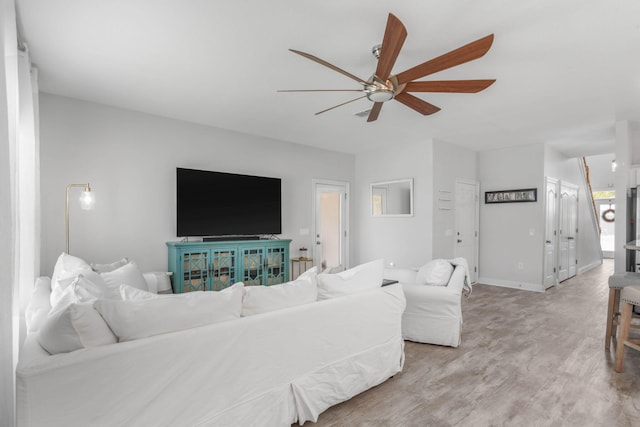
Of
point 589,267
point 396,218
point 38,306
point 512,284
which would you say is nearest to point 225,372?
point 38,306

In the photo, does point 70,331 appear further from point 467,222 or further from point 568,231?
point 568,231

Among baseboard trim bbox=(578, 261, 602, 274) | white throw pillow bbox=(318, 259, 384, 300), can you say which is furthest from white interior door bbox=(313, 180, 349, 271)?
baseboard trim bbox=(578, 261, 602, 274)

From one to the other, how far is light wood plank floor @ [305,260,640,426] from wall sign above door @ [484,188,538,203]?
2433mm

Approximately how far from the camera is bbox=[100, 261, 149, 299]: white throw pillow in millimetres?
2510

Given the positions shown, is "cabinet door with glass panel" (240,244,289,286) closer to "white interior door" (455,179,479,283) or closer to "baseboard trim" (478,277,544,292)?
"white interior door" (455,179,479,283)

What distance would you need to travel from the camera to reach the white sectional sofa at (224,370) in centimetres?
139

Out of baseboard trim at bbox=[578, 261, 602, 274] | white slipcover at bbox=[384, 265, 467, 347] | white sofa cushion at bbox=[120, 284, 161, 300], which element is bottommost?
baseboard trim at bbox=[578, 261, 602, 274]

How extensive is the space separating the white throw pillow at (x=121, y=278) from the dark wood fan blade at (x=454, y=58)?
2.63 metres

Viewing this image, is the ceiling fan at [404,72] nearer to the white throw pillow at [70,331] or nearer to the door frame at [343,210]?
the white throw pillow at [70,331]

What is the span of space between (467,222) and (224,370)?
5769 millimetres

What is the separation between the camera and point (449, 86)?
2576mm

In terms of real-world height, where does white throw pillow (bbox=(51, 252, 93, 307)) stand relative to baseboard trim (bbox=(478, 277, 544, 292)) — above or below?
above

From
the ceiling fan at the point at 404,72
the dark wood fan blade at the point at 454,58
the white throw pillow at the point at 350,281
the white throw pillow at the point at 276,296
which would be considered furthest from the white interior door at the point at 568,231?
the white throw pillow at the point at 276,296

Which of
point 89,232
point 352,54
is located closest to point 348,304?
point 352,54
